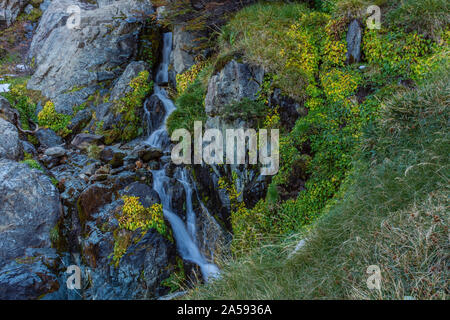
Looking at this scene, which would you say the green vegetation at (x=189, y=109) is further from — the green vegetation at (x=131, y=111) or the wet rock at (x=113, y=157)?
the green vegetation at (x=131, y=111)

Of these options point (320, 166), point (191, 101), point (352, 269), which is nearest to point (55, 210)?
point (191, 101)

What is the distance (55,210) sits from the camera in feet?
22.0

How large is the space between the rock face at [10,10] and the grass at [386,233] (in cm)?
2277

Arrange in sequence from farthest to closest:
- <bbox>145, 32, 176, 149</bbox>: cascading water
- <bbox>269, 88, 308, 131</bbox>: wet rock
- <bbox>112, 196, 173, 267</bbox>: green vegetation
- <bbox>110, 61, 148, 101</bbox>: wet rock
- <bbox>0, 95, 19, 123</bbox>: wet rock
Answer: <bbox>110, 61, 148, 101</bbox>: wet rock < <bbox>0, 95, 19, 123</bbox>: wet rock < <bbox>145, 32, 176, 149</bbox>: cascading water < <bbox>112, 196, 173, 267</bbox>: green vegetation < <bbox>269, 88, 308, 131</bbox>: wet rock

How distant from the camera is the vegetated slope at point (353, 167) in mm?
2391

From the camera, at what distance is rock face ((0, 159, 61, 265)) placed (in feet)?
20.0

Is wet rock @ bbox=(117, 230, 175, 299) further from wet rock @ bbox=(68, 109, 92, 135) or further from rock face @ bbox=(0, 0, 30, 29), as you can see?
rock face @ bbox=(0, 0, 30, 29)

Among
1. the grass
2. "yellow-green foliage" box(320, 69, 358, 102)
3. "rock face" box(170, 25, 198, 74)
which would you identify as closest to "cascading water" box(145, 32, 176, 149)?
"rock face" box(170, 25, 198, 74)

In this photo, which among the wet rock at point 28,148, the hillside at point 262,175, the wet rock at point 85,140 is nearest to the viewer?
the hillside at point 262,175

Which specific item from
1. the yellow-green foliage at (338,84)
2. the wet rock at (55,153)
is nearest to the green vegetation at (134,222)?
the wet rock at (55,153)

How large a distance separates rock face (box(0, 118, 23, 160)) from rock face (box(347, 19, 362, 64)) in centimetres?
908

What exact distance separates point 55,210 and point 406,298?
7188 millimetres

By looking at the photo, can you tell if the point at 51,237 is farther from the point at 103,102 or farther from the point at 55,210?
the point at 103,102
